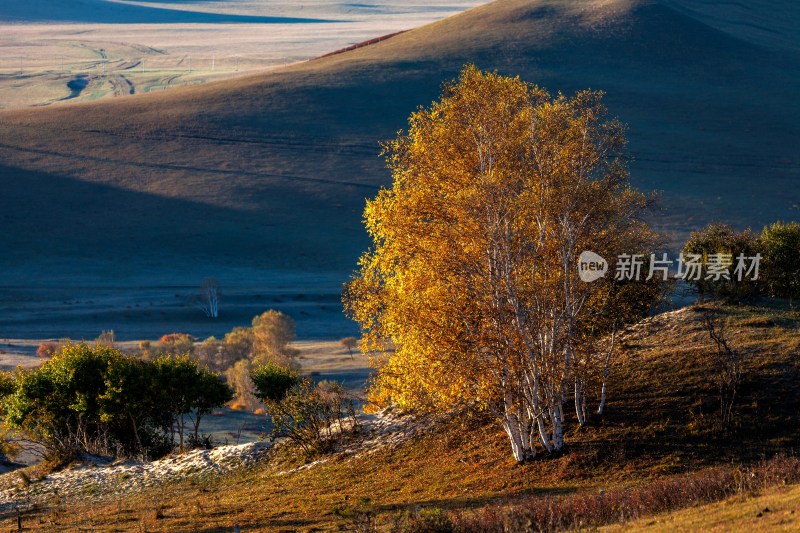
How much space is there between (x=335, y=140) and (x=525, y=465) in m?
A: 107

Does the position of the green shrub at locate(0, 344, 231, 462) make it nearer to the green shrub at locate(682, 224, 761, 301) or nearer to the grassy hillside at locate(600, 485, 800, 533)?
the green shrub at locate(682, 224, 761, 301)

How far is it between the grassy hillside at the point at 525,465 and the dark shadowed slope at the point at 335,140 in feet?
225

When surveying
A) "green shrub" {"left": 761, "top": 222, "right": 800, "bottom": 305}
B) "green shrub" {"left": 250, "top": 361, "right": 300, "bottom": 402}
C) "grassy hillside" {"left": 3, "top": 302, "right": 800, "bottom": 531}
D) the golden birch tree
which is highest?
the golden birch tree

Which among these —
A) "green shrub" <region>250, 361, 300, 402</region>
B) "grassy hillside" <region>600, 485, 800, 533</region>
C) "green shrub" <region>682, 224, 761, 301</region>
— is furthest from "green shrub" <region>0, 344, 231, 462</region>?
"grassy hillside" <region>600, 485, 800, 533</region>

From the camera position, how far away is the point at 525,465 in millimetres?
24109

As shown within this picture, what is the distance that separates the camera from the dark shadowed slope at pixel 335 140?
337 feet

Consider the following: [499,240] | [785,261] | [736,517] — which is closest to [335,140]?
[785,261]

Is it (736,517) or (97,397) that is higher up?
(736,517)

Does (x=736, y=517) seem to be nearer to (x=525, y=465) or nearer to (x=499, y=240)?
(x=525, y=465)

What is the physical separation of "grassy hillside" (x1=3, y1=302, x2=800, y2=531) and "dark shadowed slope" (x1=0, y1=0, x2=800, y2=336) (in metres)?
68.6

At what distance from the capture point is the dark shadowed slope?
103 meters

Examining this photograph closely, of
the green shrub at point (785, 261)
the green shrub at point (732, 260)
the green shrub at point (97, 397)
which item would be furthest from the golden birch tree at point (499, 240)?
the green shrub at point (97, 397)

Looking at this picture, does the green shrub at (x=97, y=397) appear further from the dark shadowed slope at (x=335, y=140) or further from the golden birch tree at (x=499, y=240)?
the dark shadowed slope at (x=335, y=140)

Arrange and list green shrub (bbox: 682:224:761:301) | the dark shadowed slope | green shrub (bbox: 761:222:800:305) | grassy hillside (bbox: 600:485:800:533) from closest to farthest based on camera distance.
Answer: grassy hillside (bbox: 600:485:800:533) → green shrub (bbox: 682:224:761:301) → green shrub (bbox: 761:222:800:305) → the dark shadowed slope
